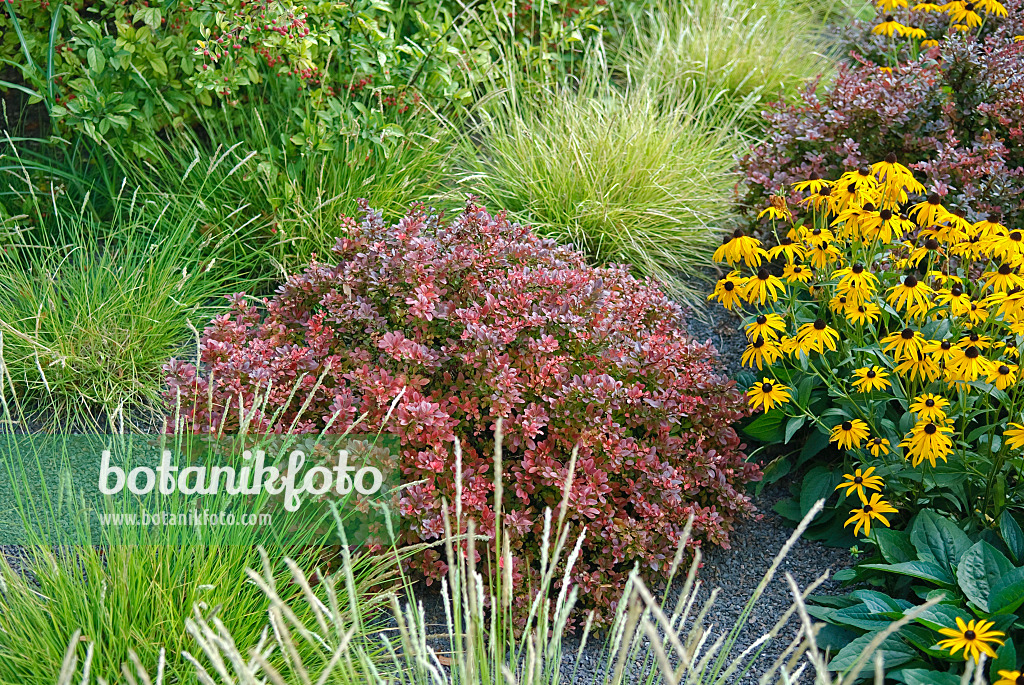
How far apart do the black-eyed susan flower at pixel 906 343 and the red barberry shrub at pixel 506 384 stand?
602mm

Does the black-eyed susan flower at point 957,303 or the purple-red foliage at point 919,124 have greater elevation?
the purple-red foliage at point 919,124

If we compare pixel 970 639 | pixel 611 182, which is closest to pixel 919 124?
pixel 611 182

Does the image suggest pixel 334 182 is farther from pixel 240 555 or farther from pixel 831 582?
pixel 831 582

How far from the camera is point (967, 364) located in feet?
7.45

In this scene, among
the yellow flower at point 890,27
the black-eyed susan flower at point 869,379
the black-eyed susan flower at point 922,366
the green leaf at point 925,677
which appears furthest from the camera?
the yellow flower at point 890,27

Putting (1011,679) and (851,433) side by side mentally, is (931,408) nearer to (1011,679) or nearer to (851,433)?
(851,433)

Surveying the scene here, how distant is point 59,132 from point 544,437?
2.44 metres

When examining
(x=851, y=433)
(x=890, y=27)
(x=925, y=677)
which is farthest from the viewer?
(x=890, y=27)

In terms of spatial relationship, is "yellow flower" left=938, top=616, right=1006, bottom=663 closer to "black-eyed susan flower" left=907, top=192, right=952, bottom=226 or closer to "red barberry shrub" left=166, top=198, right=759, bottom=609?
"red barberry shrub" left=166, top=198, right=759, bottom=609

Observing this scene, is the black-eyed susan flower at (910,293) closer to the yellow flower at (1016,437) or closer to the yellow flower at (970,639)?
the yellow flower at (1016,437)

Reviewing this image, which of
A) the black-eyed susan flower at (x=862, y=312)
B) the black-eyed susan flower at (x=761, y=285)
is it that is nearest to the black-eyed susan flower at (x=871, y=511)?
the black-eyed susan flower at (x=862, y=312)

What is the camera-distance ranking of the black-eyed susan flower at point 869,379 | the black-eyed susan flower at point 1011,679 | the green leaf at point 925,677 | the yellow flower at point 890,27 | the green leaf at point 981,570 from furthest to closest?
the yellow flower at point 890,27, the black-eyed susan flower at point 869,379, the green leaf at point 981,570, the green leaf at point 925,677, the black-eyed susan flower at point 1011,679

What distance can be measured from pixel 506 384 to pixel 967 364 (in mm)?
1198

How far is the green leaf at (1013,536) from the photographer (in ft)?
7.97
